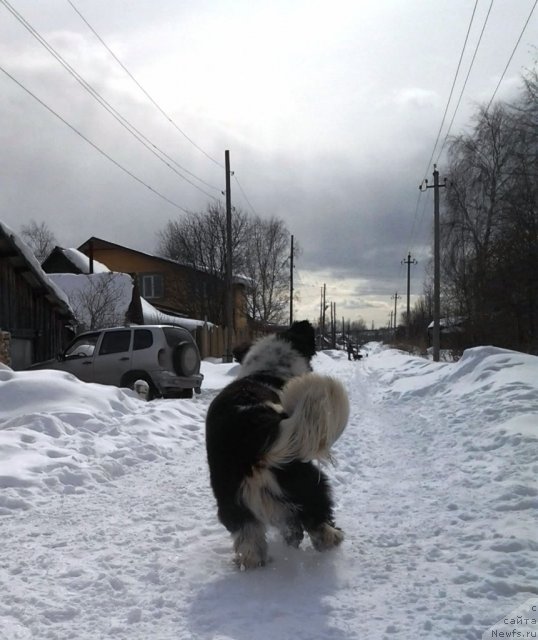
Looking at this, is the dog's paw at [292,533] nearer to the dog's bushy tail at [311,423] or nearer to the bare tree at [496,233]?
the dog's bushy tail at [311,423]

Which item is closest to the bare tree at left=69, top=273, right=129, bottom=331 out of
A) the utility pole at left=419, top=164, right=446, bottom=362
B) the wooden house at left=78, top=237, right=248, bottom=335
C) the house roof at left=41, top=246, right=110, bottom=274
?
the house roof at left=41, top=246, right=110, bottom=274

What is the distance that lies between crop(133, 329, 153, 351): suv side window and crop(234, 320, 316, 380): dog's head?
8.88 metres

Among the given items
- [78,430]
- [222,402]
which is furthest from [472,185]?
[222,402]

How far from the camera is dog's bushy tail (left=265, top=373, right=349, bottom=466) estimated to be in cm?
347

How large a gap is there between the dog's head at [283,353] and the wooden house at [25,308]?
1142 centimetres

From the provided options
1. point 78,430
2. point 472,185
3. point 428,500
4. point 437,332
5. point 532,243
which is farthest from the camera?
point 472,185

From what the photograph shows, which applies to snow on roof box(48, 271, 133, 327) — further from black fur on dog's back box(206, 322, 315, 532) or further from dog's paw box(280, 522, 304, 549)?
dog's paw box(280, 522, 304, 549)

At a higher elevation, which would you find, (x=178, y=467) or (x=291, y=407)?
(x=291, y=407)

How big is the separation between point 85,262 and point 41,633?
124ft

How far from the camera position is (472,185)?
3412cm

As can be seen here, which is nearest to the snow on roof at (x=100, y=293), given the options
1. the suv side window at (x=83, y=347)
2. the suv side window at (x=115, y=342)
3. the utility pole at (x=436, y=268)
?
the suv side window at (x=83, y=347)

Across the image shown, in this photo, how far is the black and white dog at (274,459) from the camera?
11.5 ft

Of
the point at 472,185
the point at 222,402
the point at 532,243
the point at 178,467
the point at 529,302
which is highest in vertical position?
the point at 472,185

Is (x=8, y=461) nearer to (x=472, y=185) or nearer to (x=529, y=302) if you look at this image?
(x=529, y=302)
